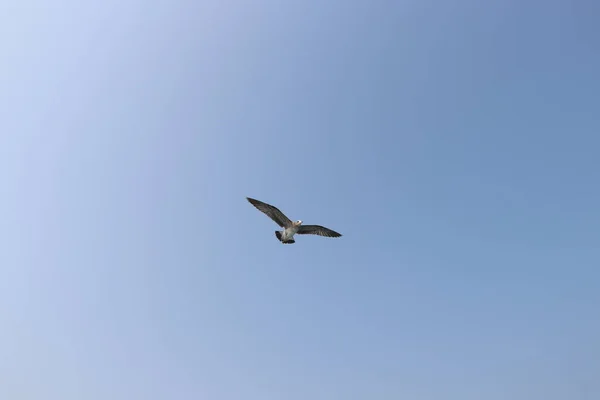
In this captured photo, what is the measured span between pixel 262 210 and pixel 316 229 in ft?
18.6

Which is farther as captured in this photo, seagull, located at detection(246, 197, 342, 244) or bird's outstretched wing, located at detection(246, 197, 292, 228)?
seagull, located at detection(246, 197, 342, 244)

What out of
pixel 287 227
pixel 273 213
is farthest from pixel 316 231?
pixel 273 213

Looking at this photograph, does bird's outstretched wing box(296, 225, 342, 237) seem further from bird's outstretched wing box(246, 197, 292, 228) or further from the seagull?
bird's outstretched wing box(246, 197, 292, 228)

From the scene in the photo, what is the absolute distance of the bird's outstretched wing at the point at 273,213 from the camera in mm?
34281

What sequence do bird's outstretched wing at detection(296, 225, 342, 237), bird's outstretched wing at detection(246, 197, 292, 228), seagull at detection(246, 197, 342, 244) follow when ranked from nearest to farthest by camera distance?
bird's outstretched wing at detection(246, 197, 292, 228), seagull at detection(246, 197, 342, 244), bird's outstretched wing at detection(296, 225, 342, 237)

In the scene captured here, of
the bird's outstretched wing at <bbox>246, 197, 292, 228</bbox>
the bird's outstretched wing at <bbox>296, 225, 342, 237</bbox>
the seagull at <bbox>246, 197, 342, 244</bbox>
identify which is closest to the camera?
the bird's outstretched wing at <bbox>246, 197, 292, 228</bbox>

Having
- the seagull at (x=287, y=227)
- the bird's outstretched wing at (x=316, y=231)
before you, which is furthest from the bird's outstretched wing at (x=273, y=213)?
the bird's outstretched wing at (x=316, y=231)

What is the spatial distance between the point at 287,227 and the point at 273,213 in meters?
1.99

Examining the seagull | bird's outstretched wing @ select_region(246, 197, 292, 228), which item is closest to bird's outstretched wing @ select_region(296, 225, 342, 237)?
the seagull

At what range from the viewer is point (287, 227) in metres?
35.7

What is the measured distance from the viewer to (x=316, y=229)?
121ft

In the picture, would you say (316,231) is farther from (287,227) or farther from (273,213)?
(273,213)

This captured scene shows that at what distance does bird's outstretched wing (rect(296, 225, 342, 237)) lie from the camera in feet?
119

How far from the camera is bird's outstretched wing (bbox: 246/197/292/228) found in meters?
34.3
